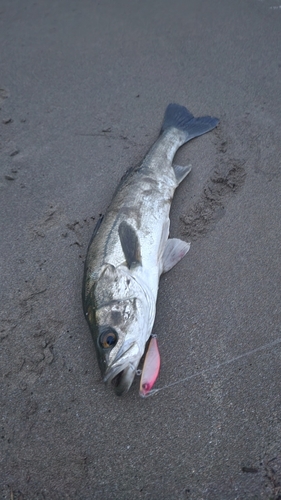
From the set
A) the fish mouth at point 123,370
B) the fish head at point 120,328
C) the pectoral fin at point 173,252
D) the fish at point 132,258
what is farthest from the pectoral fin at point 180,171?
the fish mouth at point 123,370

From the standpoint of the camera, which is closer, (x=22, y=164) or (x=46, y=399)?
(x=46, y=399)

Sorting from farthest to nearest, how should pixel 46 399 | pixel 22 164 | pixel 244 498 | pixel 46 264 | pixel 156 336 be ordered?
pixel 22 164, pixel 46 264, pixel 156 336, pixel 46 399, pixel 244 498

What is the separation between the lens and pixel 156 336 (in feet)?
10.2

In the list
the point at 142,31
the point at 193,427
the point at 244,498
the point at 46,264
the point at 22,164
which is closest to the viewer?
the point at 244,498

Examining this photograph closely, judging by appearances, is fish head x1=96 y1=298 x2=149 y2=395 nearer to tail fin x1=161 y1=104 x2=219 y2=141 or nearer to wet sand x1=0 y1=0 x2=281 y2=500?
wet sand x1=0 y1=0 x2=281 y2=500

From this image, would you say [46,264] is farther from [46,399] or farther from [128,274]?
[46,399]

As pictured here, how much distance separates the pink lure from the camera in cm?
281

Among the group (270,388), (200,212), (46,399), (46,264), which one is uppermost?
(200,212)

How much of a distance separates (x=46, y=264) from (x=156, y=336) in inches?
47.1

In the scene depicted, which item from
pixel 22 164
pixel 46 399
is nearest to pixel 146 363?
pixel 46 399

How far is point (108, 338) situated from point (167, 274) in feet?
2.89

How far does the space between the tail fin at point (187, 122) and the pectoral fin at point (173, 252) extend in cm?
145

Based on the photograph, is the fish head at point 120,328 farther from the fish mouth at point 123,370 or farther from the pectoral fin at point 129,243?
the pectoral fin at point 129,243

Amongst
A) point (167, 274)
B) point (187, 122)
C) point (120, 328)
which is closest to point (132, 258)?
point (167, 274)
